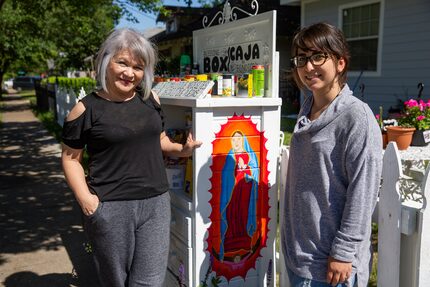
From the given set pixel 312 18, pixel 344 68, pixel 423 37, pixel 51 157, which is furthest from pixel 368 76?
pixel 344 68

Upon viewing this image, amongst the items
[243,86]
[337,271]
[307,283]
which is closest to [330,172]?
[337,271]

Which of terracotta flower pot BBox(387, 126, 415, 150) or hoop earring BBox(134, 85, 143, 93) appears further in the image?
terracotta flower pot BBox(387, 126, 415, 150)

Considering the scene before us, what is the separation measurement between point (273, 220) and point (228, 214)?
0.31 metres

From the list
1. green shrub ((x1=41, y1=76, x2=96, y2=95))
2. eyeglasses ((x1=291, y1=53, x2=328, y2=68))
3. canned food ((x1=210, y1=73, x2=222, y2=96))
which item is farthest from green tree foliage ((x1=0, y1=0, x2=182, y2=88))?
eyeglasses ((x1=291, y1=53, x2=328, y2=68))

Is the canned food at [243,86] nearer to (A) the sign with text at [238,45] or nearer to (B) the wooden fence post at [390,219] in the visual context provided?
(A) the sign with text at [238,45]

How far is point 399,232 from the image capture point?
84.1 inches

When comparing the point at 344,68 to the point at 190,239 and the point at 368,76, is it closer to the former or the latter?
the point at 190,239

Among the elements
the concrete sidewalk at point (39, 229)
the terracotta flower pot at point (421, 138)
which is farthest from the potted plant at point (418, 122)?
the concrete sidewalk at point (39, 229)

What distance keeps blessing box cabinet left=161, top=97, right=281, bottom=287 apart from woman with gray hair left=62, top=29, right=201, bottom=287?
322mm

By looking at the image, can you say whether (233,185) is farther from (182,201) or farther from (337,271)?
(337,271)

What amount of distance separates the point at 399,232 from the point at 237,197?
916mm

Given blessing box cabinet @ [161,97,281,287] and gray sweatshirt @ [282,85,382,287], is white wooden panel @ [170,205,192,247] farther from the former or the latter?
gray sweatshirt @ [282,85,382,287]

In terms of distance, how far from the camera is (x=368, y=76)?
8.73 m

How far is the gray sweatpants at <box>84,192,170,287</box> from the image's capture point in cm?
207
